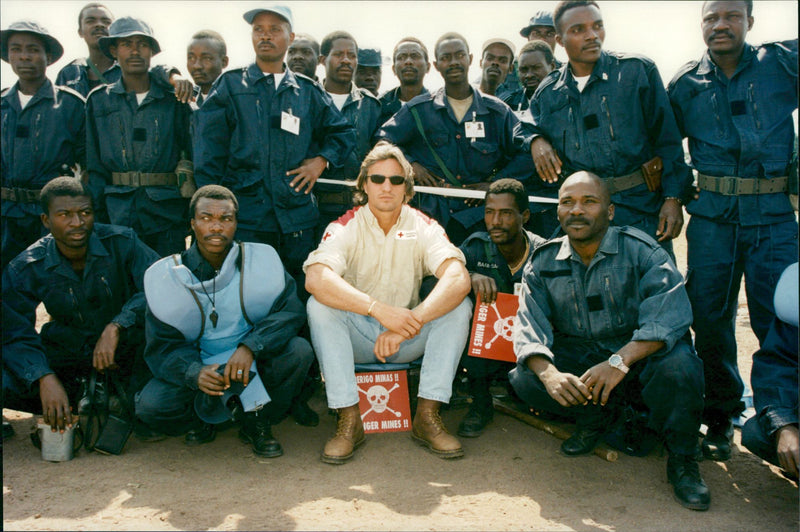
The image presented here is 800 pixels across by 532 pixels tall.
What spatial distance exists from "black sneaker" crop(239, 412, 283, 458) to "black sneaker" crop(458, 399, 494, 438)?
3.84 ft

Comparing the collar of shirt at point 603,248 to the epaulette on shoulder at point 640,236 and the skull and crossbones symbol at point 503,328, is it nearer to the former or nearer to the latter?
the epaulette on shoulder at point 640,236

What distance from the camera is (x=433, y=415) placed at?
157 inches

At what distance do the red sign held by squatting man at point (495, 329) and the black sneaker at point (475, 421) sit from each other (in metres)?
0.40

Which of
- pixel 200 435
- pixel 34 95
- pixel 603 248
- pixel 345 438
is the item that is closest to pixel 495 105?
pixel 603 248

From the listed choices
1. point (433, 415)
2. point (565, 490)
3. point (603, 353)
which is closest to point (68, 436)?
Result: point (433, 415)

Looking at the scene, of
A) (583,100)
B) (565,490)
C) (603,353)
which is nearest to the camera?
(565,490)

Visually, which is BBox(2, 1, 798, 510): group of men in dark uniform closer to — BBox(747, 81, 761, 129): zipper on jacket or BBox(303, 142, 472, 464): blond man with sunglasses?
BBox(747, 81, 761, 129): zipper on jacket

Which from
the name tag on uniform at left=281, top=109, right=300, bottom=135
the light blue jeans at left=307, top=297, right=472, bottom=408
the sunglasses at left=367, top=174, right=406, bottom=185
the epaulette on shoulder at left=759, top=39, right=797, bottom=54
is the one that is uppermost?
the epaulette on shoulder at left=759, top=39, right=797, bottom=54

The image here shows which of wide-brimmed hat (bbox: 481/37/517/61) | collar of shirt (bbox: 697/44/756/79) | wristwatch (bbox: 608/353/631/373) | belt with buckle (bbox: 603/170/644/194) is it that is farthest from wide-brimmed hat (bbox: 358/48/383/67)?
wristwatch (bbox: 608/353/631/373)

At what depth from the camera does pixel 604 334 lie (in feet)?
12.7

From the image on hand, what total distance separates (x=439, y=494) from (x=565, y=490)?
2.26 ft

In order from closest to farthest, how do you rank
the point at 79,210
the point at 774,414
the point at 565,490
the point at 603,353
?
the point at 774,414 < the point at 565,490 < the point at 603,353 < the point at 79,210

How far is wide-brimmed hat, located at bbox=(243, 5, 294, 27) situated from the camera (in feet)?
16.5

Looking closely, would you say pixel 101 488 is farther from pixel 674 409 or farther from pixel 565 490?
pixel 674 409
